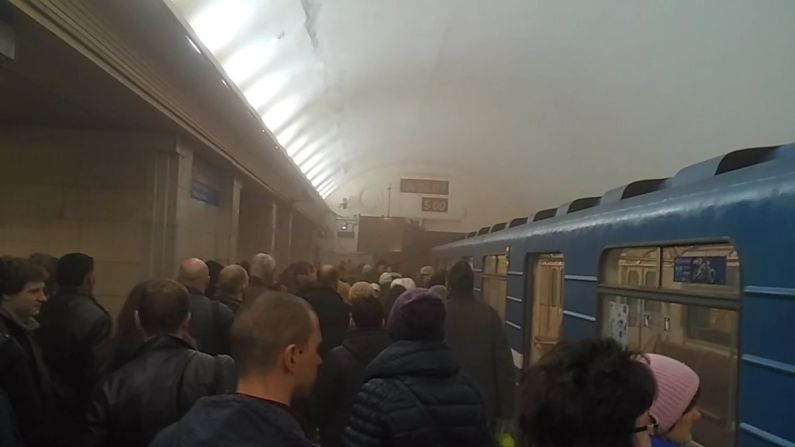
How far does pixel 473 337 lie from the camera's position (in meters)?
→ 5.32

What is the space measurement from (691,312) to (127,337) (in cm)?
240

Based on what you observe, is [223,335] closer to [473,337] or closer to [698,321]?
[473,337]

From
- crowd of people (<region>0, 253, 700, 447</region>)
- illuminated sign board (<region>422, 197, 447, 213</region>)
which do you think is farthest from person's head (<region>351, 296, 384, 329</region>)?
illuminated sign board (<region>422, 197, 447, 213</region>)

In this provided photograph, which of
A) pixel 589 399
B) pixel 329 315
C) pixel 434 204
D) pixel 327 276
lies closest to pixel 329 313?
pixel 329 315

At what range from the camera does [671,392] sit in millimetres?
2059

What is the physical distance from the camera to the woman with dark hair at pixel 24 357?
3.05 metres

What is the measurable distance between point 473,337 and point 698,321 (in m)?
1.80

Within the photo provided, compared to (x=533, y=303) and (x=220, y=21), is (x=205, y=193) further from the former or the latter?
(x=533, y=303)

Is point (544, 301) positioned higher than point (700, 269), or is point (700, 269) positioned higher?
point (700, 269)

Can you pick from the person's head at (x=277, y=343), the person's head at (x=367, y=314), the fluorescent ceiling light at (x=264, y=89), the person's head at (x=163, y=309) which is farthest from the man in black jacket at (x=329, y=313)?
the fluorescent ceiling light at (x=264, y=89)

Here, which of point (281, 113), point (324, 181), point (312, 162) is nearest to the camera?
point (281, 113)

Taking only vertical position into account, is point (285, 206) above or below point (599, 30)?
below

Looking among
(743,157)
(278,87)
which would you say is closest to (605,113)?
(278,87)

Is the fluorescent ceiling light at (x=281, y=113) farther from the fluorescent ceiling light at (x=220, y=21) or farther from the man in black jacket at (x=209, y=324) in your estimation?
the man in black jacket at (x=209, y=324)
